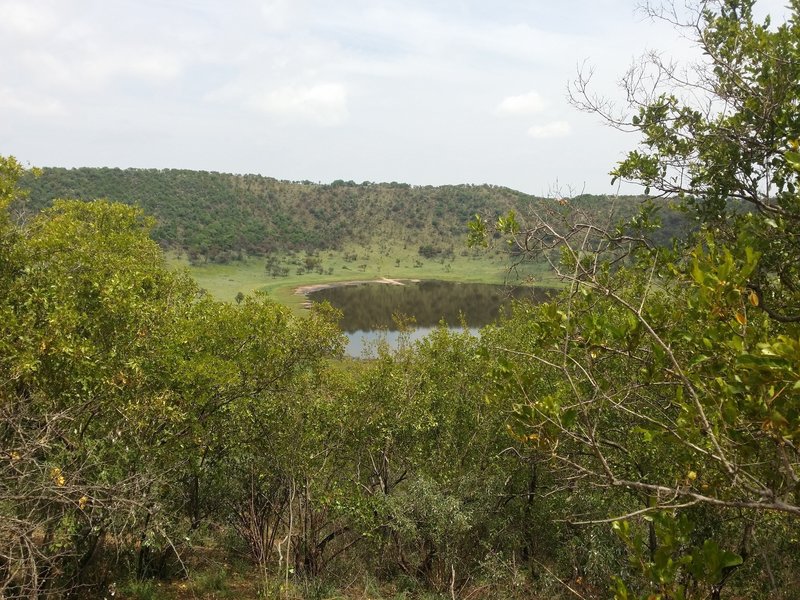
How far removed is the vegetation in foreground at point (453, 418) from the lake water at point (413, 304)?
36.1 meters

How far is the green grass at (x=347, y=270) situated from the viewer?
7944 centimetres

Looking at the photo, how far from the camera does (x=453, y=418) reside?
14.5 m

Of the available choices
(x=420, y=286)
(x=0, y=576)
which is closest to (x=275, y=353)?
(x=0, y=576)

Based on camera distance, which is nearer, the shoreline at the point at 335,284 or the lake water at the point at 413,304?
the lake water at the point at 413,304

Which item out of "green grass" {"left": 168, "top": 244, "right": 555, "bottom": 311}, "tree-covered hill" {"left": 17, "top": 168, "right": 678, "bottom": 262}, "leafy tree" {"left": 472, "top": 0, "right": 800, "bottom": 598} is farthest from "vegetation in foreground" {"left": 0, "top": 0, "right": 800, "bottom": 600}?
"tree-covered hill" {"left": 17, "top": 168, "right": 678, "bottom": 262}

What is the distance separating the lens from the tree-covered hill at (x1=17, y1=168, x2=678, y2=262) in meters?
96.5

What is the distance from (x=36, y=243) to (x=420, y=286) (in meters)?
82.1

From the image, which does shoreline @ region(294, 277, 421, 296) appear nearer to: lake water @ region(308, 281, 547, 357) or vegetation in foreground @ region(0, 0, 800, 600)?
lake water @ region(308, 281, 547, 357)

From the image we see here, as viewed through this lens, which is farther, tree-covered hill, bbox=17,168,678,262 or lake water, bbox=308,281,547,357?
tree-covered hill, bbox=17,168,678,262

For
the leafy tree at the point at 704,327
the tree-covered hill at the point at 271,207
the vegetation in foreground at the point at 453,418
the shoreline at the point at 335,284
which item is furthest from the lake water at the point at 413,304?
the leafy tree at the point at 704,327

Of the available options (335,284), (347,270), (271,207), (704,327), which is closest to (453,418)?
(704,327)

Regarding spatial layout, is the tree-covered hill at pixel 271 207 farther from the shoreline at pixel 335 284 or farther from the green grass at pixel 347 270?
the shoreline at pixel 335 284

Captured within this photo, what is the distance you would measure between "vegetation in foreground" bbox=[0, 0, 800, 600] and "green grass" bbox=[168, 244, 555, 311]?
54.9 meters

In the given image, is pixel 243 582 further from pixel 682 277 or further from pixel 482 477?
pixel 682 277
